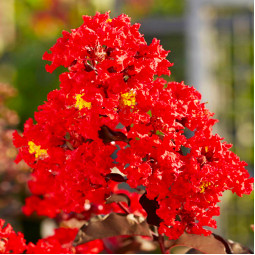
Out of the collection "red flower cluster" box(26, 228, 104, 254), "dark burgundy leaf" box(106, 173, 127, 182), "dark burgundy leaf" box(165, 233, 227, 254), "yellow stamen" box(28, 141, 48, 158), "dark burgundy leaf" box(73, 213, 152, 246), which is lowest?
"red flower cluster" box(26, 228, 104, 254)

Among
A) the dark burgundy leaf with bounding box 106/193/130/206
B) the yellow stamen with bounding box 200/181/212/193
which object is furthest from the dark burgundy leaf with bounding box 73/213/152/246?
the yellow stamen with bounding box 200/181/212/193

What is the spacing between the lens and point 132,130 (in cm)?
77

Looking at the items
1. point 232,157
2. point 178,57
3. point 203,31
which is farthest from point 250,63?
point 178,57

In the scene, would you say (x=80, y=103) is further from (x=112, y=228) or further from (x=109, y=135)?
(x=112, y=228)

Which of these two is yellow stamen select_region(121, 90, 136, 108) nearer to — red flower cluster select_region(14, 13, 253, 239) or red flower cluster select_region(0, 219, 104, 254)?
red flower cluster select_region(14, 13, 253, 239)

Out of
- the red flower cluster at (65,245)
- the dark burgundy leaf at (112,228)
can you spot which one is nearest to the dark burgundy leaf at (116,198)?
the dark burgundy leaf at (112,228)

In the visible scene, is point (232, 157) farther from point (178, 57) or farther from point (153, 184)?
point (178, 57)

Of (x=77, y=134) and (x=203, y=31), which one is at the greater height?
(x=203, y=31)

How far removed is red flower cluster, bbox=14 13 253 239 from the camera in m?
0.76

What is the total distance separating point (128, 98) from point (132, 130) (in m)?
0.05

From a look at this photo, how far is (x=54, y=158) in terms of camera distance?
835mm

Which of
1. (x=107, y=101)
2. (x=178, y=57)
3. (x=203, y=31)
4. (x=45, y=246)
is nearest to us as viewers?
(x=107, y=101)

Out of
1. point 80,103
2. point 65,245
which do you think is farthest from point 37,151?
point 65,245

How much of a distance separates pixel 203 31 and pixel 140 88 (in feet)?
9.09
